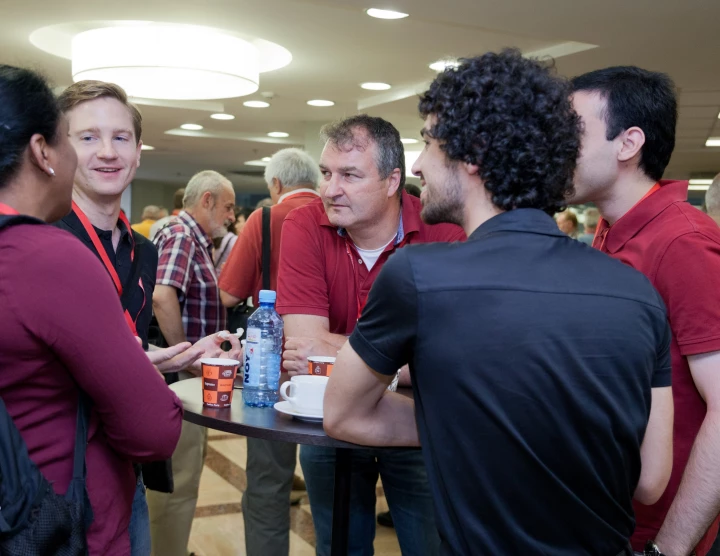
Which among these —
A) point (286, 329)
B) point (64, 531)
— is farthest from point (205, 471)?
point (64, 531)

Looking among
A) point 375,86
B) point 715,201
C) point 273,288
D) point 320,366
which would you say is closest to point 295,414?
point 320,366

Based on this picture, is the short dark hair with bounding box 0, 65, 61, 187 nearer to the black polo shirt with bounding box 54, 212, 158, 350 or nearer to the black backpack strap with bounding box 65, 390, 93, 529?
the black backpack strap with bounding box 65, 390, 93, 529

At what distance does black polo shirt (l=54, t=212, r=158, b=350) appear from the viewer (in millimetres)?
1910

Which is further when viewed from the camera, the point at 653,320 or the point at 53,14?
the point at 53,14

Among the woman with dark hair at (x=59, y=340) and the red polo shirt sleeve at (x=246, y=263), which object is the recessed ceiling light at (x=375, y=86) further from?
the woman with dark hair at (x=59, y=340)

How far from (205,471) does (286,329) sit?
112 inches

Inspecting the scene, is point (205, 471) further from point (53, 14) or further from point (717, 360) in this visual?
point (717, 360)

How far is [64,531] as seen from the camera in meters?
1.16

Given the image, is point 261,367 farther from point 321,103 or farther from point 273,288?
point 321,103

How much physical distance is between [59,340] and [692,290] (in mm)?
1148

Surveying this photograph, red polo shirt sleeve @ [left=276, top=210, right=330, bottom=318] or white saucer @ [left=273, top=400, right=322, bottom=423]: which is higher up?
red polo shirt sleeve @ [left=276, top=210, right=330, bottom=318]

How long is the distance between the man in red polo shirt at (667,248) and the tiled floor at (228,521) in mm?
2304

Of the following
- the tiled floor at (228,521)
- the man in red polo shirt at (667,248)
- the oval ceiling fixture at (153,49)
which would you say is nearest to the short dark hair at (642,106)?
the man in red polo shirt at (667,248)

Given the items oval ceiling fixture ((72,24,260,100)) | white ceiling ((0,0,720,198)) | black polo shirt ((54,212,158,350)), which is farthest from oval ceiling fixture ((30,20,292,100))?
black polo shirt ((54,212,158,350))
